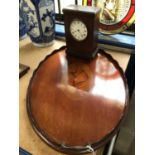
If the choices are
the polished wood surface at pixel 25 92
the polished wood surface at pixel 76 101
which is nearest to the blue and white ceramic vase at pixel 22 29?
the polished wood surface at pixel 25 92

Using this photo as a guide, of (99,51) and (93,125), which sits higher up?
(99,51)

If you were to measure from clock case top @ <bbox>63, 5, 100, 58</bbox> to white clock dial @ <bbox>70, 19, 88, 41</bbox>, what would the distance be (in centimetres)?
1

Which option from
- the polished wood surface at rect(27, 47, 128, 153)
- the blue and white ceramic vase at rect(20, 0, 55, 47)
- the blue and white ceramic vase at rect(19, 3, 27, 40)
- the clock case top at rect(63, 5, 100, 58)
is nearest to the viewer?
the polished wood surface at rect(27, 47, 128, 153)

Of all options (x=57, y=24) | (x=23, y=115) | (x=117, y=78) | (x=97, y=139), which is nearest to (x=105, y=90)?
(x=117, y=78)

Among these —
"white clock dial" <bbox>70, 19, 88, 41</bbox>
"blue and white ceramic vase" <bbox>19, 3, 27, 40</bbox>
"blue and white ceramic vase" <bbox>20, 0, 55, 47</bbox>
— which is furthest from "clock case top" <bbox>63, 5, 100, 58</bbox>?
"blue and white ceramic vase" <bbox>19, 3, 27, 40</bbox>

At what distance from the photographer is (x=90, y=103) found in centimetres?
65

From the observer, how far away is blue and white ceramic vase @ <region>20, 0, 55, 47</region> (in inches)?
33.2

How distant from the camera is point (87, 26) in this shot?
0.71m

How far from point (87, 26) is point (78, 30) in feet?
0.15

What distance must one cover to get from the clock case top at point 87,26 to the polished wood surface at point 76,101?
3 centimetres

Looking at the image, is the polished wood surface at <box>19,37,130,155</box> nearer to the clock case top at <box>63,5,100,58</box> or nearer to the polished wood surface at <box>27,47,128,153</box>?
the polished wood surface at <box>27,47,128,153</box>
